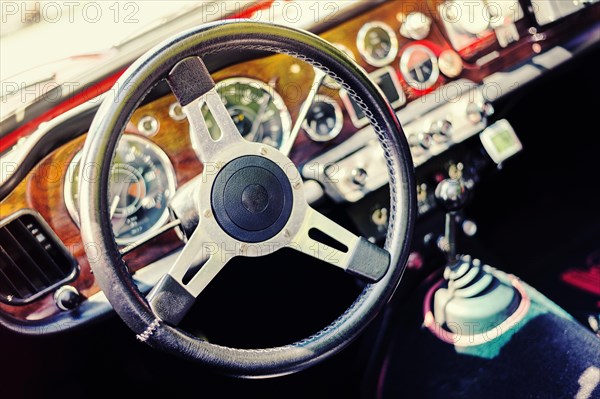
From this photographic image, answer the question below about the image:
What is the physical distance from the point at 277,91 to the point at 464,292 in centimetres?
70

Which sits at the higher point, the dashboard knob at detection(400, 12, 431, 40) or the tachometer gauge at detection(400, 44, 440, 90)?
the dashboard knob at detection(400, 12, 431, 40)

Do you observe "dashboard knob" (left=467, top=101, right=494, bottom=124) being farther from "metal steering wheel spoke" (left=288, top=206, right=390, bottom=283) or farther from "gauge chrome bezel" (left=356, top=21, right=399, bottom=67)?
"metal steering wheel spoke" (left=288, top=206, right=390, bottom=283)

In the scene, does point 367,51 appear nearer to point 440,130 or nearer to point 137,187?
point 440,130

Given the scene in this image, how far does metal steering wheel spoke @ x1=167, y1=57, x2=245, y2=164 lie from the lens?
3.54 feet

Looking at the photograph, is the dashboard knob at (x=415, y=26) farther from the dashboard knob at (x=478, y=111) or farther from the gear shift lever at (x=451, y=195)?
the gear shift lever at (x=451, y=195)

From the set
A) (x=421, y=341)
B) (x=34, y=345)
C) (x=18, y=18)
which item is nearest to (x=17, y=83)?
(x=18, y=18)

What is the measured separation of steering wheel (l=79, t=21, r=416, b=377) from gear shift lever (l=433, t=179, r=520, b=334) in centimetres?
40

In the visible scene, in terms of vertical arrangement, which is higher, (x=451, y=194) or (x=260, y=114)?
(x=260, y=114)

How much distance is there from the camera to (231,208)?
1.13m

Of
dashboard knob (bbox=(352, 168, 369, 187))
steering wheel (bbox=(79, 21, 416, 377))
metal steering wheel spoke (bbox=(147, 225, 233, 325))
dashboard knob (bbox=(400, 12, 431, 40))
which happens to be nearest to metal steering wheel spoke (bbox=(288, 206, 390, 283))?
steering wheel (bbox=(79, 21, 416, 377))

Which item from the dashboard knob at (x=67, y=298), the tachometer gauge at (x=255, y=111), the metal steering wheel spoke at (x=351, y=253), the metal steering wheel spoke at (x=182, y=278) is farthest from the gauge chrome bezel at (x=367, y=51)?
the dashboard knob at (x=67, y=298)

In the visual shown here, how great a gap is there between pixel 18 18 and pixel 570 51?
1612mm

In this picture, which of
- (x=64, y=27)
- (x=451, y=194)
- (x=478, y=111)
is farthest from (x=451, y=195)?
(x=64, y=27)

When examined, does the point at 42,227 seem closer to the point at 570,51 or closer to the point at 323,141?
the point at 323,141
